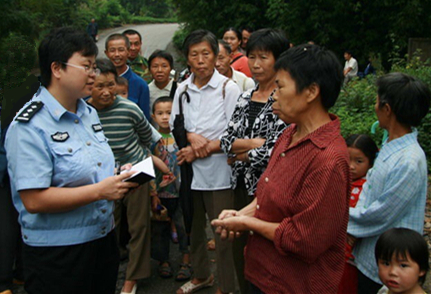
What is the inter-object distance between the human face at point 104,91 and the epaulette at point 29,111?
54.1 inches

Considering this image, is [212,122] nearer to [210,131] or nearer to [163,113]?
[210,131]

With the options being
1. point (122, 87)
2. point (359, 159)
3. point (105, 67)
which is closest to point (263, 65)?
point (359, 159)

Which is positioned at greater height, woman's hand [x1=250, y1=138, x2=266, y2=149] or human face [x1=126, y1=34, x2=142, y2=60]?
human face [x1=126, y1=34, x2=142, y2=60]

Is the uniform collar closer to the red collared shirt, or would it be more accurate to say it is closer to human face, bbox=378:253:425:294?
the red collared shirt

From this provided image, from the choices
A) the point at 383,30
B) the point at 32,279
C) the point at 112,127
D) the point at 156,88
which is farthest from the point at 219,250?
the point at 383,30

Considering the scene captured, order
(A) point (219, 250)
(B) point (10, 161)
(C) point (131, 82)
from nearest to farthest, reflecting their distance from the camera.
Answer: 1. (B) point (10, 161)
2. (A) point (219, 250)
3. (C) point (131, 82)

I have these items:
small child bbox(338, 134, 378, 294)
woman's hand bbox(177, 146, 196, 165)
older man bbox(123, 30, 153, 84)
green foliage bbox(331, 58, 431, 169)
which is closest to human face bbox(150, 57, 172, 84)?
older man bbox(123, 30, 153, 84)

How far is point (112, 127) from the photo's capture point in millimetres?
3949

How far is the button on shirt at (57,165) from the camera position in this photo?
92.8 inches

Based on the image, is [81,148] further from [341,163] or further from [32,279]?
[341,163]

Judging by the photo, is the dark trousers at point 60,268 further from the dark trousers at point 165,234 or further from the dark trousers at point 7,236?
the dark trousers at point 165,234

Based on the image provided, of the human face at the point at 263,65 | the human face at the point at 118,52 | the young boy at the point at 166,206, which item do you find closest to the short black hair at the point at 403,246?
the human face at the point at 263,65

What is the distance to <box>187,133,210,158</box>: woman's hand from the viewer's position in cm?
380

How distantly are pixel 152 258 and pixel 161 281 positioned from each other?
10.7 inches
